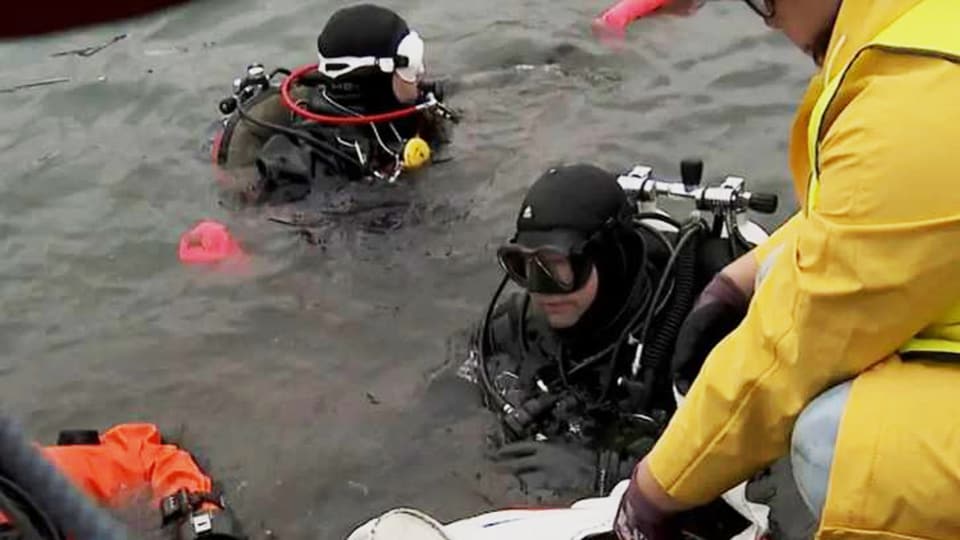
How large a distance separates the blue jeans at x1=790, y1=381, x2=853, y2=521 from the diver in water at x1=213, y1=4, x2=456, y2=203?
3949mm

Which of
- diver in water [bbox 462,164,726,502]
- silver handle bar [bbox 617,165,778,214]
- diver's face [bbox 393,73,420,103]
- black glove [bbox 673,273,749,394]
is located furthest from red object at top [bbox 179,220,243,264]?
black glove [bbox 673,273,749,394]

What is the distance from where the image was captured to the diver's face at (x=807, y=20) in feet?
7.65

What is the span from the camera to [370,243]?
5.93m

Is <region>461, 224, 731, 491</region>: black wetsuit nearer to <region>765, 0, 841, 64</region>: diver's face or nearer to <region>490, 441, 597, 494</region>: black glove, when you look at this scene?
<region>490, 441, 597, 494</region>: black glove

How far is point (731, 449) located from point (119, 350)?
3.42 metres

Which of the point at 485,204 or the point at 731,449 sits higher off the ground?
the point at 731,449

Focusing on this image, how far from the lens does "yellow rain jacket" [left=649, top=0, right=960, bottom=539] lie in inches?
83.6

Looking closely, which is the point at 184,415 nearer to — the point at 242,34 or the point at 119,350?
the point at 119,350

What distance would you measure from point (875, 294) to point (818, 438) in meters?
0.30

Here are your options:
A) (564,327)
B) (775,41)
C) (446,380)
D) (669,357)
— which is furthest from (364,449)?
(775,41)

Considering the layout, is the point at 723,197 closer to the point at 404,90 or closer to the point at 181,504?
the point at 181,504

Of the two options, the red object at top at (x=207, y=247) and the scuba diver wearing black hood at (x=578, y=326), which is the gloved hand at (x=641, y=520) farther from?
the red object at top at (x=207, y=247)

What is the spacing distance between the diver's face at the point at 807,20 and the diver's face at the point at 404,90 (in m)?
3.89

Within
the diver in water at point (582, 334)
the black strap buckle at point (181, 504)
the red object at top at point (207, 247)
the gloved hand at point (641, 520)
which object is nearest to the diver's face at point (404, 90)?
the red object at top at point (207, 247)
